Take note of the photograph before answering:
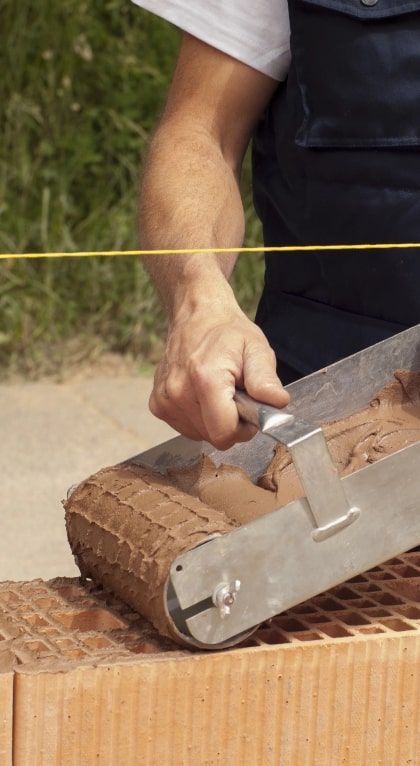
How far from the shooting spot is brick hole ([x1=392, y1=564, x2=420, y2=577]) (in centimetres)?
140

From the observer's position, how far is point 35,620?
129 cm

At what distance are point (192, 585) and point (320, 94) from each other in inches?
37.9

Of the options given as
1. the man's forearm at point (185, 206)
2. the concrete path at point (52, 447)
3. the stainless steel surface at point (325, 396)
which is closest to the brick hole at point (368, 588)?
the stainless steel surface at point (325, 396)

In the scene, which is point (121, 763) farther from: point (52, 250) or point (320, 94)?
point (52, 250)

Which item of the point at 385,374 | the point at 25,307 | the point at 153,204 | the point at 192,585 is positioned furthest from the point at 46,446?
the point at 192,585

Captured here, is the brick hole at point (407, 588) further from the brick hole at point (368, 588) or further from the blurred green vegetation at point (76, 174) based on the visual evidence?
the blurred green vegetation at point (76, 174)

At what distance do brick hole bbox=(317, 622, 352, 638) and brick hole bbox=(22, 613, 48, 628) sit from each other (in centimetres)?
28

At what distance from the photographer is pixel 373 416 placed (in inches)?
60.2

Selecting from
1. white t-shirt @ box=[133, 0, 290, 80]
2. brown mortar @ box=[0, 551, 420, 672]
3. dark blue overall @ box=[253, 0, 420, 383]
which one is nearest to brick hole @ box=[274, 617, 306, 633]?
brown mortar @ box=[0, 551, 420, 672]

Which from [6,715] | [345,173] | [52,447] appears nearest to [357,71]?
[345,173]

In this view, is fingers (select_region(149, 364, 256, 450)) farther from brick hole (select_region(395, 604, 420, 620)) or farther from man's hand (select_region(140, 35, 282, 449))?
brick hole (select_region(395, 604, 420, 620))

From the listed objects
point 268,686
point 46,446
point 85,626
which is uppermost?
point 268,686

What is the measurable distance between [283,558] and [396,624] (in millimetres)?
168

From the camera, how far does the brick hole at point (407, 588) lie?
1.35 m
